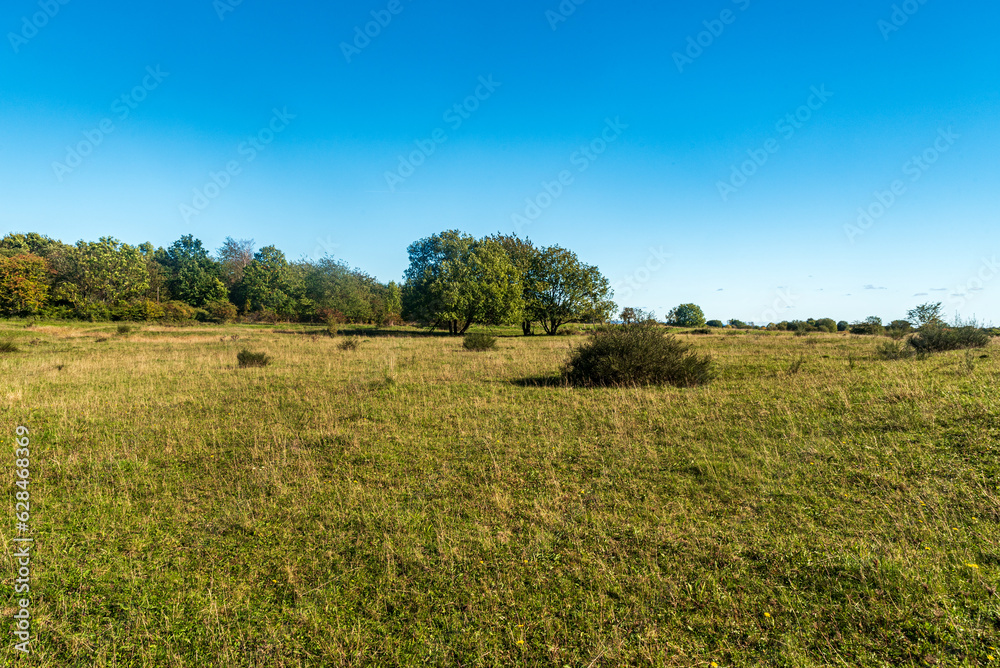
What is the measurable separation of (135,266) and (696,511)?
81807 millimetres

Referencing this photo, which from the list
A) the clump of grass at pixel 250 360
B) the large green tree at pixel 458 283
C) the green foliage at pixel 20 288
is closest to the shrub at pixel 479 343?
the clump of grass at pixel 250 360

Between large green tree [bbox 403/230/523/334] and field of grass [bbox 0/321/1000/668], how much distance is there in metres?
32.5

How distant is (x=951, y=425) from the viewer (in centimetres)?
729

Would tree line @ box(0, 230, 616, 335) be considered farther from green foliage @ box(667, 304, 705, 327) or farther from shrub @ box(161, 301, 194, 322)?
green foliage @ box(667, 304, 705, 327)

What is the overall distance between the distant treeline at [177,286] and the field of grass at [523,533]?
52342 millimetres

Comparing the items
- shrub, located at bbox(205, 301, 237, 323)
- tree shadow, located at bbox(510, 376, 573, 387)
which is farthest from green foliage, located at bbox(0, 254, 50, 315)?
tree shadow, located at bbox(510, 376, 573, 387)

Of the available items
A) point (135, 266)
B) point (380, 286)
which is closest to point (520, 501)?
point (135, 266)

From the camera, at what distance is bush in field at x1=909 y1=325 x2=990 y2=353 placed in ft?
55.3

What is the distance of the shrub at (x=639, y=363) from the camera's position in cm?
1300

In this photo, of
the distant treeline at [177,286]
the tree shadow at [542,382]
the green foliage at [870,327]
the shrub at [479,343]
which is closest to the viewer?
the tree shadow at [542,382]

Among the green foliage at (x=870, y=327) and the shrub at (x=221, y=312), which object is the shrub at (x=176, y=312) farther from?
the green foliage at (x=870, y=327)

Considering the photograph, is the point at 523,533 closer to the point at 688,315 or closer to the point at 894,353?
the point at 894,353

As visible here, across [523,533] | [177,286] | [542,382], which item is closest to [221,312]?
[177,286]

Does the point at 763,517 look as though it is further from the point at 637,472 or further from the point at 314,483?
the point at 314,483
